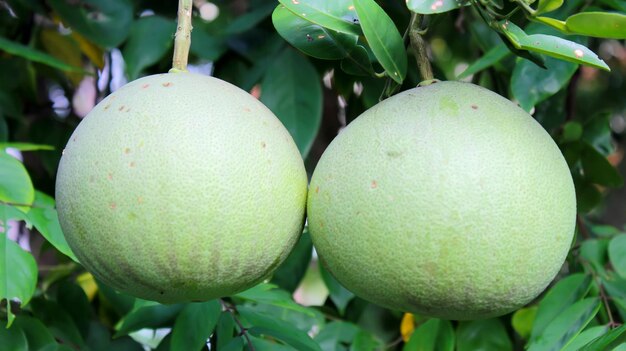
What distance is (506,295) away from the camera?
2.26ft

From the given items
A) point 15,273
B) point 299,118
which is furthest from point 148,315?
point 299,118

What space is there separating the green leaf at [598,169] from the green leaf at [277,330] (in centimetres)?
62

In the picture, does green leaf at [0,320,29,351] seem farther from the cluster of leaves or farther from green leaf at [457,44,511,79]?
green leaf at [457,44,511,79]

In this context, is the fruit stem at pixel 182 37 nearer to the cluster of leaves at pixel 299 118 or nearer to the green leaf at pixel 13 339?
the cluster of leaves at pixel 299 118

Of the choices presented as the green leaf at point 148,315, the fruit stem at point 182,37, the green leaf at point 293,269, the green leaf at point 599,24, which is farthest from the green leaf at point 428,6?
the green leaf at point 293,269

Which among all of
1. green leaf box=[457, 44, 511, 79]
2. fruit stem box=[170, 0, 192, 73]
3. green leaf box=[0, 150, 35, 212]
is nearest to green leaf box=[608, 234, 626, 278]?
green leaf box=[457, 44, 511, 79]

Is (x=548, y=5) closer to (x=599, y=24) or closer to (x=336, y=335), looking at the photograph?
(x=599, y=24)

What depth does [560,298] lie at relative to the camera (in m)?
1.08

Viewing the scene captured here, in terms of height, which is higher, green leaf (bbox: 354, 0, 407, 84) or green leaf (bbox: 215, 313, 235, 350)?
green leaf (bbox: 354, 0, 407, 84)

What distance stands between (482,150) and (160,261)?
282mm

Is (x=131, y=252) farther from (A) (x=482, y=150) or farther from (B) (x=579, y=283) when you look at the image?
(B) (x=579, y=283)

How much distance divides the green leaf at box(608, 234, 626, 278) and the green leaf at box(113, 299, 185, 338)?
1.95 feet

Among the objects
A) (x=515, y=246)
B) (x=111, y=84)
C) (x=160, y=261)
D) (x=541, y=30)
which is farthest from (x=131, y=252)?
(x=111, y=84)

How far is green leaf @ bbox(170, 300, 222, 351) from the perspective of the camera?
1.02 meters
